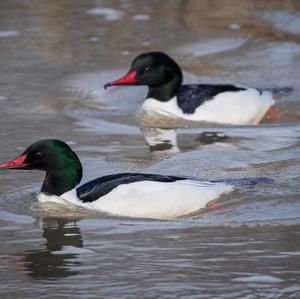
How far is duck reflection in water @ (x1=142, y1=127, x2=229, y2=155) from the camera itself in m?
11.5

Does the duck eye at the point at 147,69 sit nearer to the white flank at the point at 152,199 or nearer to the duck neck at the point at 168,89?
the duck neck at the point at 168,89

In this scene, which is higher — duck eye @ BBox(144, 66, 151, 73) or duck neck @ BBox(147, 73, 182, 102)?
duck eye @ BBox(144, 66, 151, 73)

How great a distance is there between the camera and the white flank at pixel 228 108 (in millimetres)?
12922

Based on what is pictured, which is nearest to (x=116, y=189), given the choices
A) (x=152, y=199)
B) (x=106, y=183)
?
(x=106, y=183)

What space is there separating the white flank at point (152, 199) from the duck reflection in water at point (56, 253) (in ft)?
1.03

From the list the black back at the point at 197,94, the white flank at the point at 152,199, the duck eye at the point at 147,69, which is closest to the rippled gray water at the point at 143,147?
the white flank at the point at 152,199

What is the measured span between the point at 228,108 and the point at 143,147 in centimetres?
177

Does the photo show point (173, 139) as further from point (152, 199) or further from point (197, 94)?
point (152, 199)

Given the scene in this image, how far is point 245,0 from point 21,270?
1123 cm

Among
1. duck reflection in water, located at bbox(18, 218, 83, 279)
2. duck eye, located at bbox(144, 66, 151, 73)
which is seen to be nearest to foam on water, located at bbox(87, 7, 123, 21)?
duck eye, located at bbox(144, 66, 151, 73)

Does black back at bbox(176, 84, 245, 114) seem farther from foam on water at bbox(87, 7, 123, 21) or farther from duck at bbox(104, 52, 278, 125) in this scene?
foam on water at bbox(87, 7, 123, 21)

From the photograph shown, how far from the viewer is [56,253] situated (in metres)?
8.04

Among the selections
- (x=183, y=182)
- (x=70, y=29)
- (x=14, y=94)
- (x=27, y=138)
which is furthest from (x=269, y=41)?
(x=183, y=182)

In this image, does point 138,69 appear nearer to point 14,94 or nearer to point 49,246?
point 14,94
